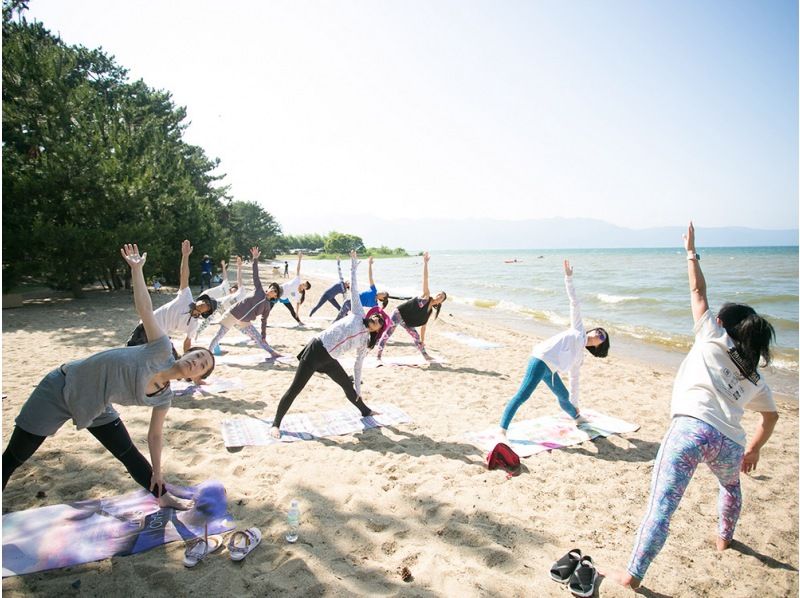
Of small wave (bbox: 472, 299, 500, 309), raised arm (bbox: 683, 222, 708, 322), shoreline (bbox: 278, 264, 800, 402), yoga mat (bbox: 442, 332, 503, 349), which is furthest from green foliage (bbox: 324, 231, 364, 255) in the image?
raised arm (bbox: 683, 222, 708, 322)

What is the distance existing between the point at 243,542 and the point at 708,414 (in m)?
3.63

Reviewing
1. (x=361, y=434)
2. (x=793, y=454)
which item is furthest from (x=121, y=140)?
(x=793, y=454)

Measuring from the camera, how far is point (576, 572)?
3076 mm

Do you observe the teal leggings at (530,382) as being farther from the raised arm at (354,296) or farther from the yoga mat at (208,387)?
the yoga mat at (208,387)

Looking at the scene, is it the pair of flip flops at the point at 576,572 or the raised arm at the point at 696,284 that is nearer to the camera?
the pair of flip flops at the point at 576,572

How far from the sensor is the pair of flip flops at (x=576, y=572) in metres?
2.99

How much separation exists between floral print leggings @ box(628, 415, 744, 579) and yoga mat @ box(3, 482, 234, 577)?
324 cm

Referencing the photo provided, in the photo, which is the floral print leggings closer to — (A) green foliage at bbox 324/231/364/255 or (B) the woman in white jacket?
(B) the woman in white jacket

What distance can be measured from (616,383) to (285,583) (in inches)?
306

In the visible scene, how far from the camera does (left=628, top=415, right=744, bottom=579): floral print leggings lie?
284 centimetres

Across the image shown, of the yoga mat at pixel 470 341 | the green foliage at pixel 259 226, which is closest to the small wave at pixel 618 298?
the yoga mat at pixel 470 341

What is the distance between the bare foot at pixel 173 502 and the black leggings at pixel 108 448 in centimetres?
8

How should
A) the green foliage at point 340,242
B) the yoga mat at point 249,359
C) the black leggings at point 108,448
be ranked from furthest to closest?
the green foliage at point 340,242, the yoga mat at point 249,359, the black leggings at point 108,448

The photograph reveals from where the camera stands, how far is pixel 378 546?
3.44 m
